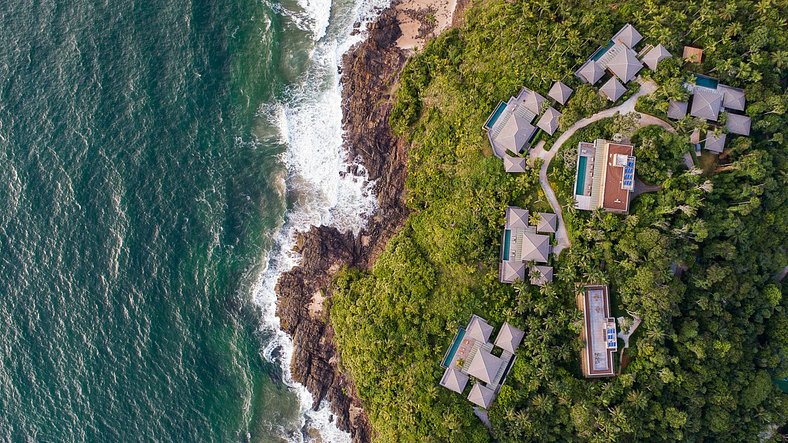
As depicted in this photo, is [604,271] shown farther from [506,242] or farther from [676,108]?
[676,108]

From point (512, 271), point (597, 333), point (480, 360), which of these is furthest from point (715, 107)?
point (480, 360)

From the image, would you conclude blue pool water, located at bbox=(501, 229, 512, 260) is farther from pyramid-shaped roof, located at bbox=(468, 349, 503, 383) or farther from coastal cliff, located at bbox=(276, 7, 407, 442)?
coastal cliff, located at bbox=(276, 7, 407, 442)

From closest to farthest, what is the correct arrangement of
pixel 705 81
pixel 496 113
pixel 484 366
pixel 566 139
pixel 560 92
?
pixel 705 81
pixel 484 366
pixel 560 92
pixel 566 139
pixel 496 113

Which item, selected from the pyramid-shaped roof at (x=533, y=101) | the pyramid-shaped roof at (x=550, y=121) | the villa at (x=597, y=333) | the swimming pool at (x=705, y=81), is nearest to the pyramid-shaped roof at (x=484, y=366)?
the villa at (x=597, y=333)

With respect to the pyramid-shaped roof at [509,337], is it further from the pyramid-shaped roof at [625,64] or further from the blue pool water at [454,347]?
the pyramid-shaped roof at [625,64]

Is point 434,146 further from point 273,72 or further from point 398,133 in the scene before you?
point 273,72

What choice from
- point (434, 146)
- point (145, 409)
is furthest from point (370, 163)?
point (145, 409)
